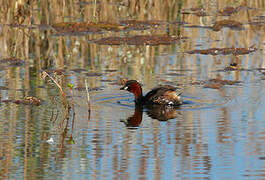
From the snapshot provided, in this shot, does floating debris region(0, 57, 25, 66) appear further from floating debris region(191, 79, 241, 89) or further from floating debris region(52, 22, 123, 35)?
floating debris region(191, 79, 241, 89)

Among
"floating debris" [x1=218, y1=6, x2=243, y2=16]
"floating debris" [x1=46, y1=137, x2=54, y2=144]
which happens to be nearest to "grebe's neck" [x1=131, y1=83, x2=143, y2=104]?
"floating debris" [x1=46, y1=137, x2=54, y2=144]

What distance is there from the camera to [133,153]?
8492 millimetres

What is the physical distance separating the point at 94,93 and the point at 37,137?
9.10 ft

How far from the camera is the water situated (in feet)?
26.5

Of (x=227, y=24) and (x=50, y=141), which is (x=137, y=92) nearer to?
(x=50, y=141)

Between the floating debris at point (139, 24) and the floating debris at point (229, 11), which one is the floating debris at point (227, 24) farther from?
the floating debris at point (229, 11)

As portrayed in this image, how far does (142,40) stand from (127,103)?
16.2 ft

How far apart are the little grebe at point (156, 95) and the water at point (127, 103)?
20cm

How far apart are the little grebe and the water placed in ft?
0.66

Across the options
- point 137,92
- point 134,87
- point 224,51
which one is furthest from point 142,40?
point 137,92

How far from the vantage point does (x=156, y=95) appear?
1149 centimetres

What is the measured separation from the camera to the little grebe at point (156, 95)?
1135cm

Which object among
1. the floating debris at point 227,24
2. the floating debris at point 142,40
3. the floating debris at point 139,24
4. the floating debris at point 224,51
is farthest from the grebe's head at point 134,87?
the floating debris at point 227,24

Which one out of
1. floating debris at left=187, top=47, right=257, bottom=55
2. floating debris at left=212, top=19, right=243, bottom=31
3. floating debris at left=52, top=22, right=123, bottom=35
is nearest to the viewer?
floating debris at left=187, top=47, right=257, bottom=55
